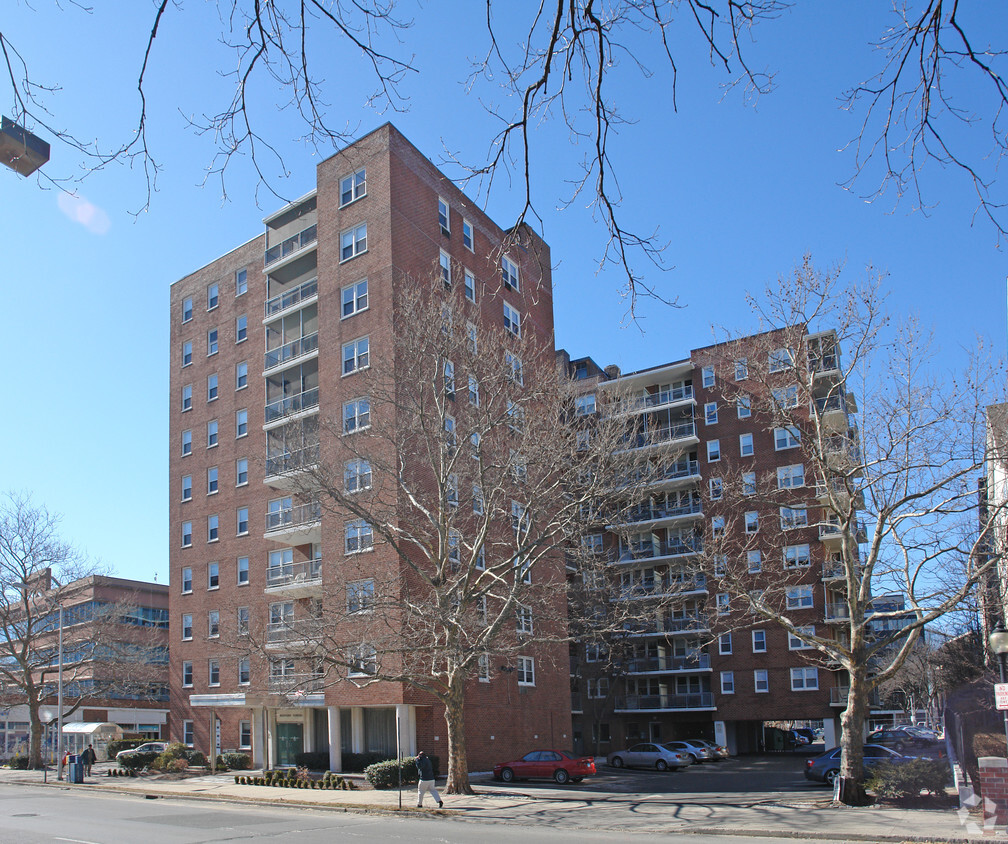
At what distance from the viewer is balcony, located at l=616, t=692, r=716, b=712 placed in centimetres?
5553

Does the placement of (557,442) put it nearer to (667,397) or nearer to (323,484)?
(323,484)

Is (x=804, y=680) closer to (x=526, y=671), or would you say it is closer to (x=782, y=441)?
(x=782, y=441)

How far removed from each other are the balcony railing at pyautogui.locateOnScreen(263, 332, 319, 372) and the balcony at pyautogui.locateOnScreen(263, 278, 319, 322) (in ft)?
5.59

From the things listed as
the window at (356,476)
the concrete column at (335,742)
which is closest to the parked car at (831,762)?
the concrete column at (335,742)

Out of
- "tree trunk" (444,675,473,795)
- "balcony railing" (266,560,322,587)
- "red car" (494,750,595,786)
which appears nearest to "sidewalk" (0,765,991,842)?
"tree trunk" (444,675,473,795)

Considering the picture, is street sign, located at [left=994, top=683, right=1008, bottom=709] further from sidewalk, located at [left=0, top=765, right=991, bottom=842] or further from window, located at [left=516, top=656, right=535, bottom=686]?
window, located at [left=516, top=656, right=535, bottom=686]

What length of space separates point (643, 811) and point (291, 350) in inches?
1083

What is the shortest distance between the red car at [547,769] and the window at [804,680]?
923 inches

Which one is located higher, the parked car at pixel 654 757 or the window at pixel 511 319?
the window at pixel 511 319

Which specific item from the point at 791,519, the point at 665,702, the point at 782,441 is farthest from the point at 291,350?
the point at 665,702

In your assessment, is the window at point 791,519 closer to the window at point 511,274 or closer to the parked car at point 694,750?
the parked car at point 694,750

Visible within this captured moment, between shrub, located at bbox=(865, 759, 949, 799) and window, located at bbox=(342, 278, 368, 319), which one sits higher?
window, located at bbox=(342, 278, 368, 319)

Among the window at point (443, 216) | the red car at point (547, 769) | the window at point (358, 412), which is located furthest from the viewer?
the window at point (443, 216)

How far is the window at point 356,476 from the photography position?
3075cm
